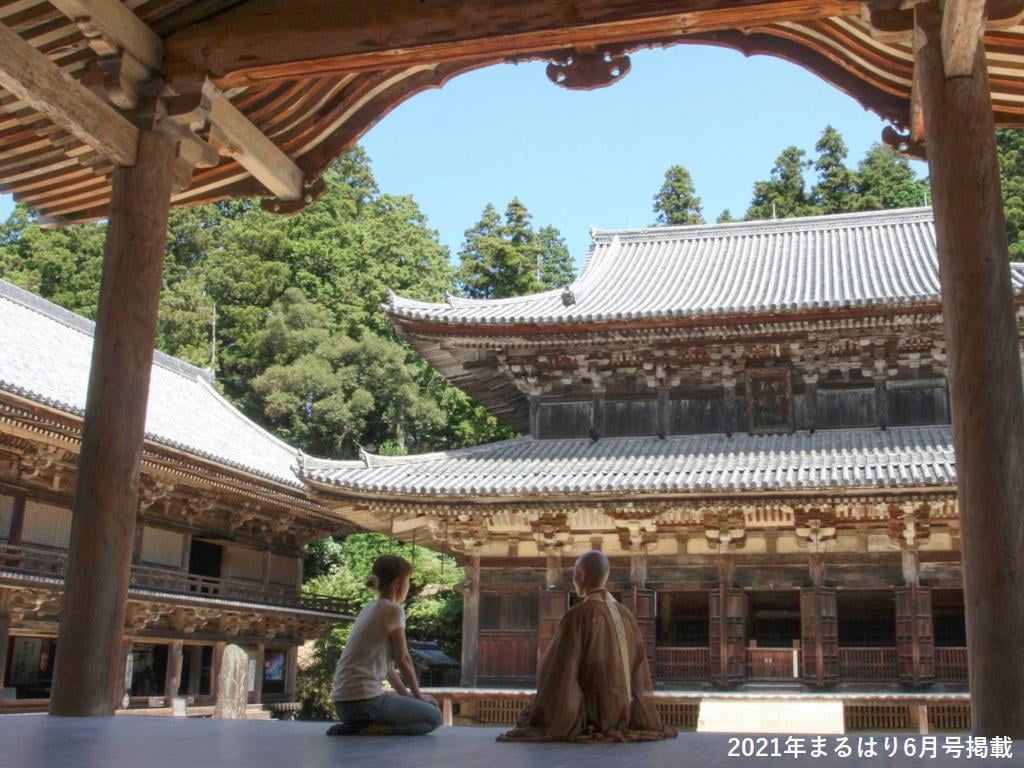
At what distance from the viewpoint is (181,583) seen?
17453 mm

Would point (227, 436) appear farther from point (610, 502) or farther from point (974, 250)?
point (974, 250)

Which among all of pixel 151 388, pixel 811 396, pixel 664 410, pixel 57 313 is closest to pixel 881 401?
pixel 811 396

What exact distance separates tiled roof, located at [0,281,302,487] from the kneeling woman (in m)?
9.87

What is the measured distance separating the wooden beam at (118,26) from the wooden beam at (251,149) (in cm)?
37

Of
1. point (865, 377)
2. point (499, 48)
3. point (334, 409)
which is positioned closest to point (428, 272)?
point (334, 409)

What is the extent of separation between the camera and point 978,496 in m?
4.64

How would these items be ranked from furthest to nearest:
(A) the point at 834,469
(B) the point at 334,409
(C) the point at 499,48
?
(B) the point at 334,409 → (A) the point at 834,469 → (C) the point at 499,48

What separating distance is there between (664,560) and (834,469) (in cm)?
258

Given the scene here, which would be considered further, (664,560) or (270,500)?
(270,500)

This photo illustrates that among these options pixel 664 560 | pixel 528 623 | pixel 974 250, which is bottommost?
pixel 528 623

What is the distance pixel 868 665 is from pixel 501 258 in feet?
89.8

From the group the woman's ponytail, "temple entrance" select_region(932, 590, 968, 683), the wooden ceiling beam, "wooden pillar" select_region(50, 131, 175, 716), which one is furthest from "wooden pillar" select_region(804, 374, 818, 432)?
the woman's ponytail

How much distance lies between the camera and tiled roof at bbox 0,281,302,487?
15.9 metres

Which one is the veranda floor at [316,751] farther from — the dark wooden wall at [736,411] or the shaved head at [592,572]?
the dark wooden wall at [736,411]
